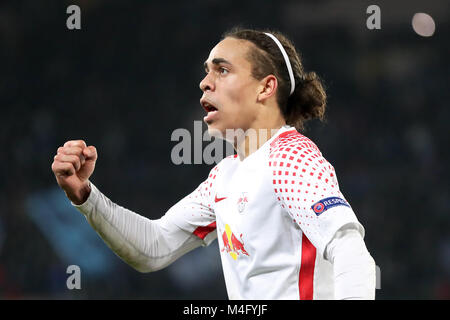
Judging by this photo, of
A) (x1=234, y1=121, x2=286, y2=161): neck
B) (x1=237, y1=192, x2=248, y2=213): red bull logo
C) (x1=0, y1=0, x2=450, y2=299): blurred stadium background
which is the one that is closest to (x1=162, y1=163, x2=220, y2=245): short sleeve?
(x1=234, y1=121, x2=286, y2=161): neck

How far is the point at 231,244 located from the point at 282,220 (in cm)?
22

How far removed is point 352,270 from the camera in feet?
5.97

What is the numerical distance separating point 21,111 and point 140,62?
58.5 inches

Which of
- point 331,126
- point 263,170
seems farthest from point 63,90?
point 263,170

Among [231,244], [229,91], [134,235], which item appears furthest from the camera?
[134,235]

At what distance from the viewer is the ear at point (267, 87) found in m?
2.40

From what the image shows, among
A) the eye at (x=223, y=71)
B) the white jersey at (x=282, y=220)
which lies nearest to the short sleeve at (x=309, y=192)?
the white jersey at (x=282, y=220)

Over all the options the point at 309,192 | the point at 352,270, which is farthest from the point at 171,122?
the point at 352,270

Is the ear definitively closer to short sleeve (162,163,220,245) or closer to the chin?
the chin

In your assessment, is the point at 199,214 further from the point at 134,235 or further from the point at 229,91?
the point at 229,91

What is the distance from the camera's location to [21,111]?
7.54m

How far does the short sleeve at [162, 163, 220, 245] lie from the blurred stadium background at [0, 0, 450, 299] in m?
4.10

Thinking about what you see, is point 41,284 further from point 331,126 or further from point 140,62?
point 331,126

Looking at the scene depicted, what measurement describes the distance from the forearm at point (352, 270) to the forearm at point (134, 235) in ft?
2.76
